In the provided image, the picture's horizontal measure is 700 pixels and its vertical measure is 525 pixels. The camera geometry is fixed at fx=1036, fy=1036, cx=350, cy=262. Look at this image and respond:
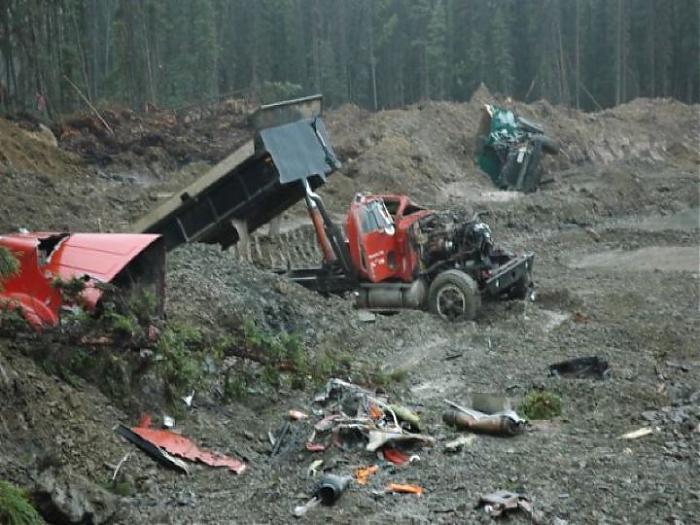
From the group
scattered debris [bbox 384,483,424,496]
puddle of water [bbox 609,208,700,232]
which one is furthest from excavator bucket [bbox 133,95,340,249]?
puddle of water [bbox 609,208,700,232]

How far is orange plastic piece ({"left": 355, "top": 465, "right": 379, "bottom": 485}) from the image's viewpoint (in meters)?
7.80

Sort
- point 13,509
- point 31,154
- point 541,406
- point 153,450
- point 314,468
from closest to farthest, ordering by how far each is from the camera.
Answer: point 13,509 → point 314,468 → point 153,450 → point 541,406 → point 31,154

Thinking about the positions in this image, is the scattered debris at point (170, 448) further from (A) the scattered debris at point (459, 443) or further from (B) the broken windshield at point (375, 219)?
(B) the broken windshield at point (375, 219)

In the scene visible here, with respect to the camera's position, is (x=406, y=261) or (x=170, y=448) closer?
(x=170, y=448)

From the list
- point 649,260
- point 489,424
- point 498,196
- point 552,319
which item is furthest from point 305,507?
point 498,196

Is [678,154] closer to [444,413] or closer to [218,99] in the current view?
[218,99]

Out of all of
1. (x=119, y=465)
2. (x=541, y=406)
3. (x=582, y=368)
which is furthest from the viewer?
(x=582, y=368)

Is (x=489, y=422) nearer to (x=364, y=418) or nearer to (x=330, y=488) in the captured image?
(x=364, y=418)

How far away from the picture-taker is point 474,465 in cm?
820

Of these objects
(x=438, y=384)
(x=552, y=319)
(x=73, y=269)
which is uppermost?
(x=73, y=269)

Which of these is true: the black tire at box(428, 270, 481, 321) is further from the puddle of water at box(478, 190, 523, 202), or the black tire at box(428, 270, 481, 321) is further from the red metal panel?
the puddle of water at box(478, 190, 523, 202)

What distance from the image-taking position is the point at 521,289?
672 inches

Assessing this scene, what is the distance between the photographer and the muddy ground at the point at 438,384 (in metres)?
7.39

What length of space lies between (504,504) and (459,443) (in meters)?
1.79
